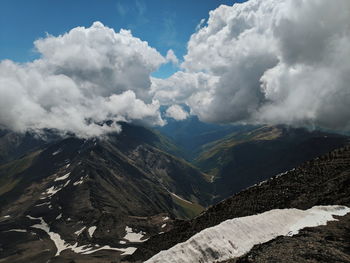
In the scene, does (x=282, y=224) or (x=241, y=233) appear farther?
(x=282, y=224)

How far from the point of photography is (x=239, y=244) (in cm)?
3612

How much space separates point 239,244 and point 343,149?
40.1 meters

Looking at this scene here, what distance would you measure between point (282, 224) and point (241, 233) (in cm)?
707

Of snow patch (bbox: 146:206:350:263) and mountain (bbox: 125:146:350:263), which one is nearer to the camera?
mountain (bbox: 125:146:350:263)

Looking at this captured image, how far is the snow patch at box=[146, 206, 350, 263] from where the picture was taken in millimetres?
33500

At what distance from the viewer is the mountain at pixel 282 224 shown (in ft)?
94.5

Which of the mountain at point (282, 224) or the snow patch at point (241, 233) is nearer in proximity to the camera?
the mountain at point (282, 224)

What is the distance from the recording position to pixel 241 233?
3803 centimetres

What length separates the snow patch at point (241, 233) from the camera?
3350cm

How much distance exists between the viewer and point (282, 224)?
41.2 meters

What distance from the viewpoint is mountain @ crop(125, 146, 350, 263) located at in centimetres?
2880

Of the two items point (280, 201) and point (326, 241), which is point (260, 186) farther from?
point (326, 241)

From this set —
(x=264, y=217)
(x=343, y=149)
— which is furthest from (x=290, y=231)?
(x=343, y=149)

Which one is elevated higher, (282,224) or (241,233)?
(241,233)
